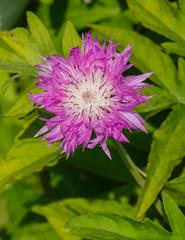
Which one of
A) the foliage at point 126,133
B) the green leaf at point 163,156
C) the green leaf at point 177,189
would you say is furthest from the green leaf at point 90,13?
the green leaf at point 177,189

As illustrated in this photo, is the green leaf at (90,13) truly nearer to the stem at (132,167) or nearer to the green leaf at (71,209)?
the green leaf at (71,209)

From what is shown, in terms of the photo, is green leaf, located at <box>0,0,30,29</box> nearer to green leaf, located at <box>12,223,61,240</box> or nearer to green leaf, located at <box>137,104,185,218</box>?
green leaf, located at <box>12,223,61,240</box>

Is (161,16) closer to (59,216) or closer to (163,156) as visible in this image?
(163,156)

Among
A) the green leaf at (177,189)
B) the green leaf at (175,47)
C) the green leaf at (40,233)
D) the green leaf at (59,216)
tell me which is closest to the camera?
the green leaf at (177,189)

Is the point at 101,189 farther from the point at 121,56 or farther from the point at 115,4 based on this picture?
the point at 121,56

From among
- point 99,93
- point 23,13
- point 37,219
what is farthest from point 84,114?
point 37,219
